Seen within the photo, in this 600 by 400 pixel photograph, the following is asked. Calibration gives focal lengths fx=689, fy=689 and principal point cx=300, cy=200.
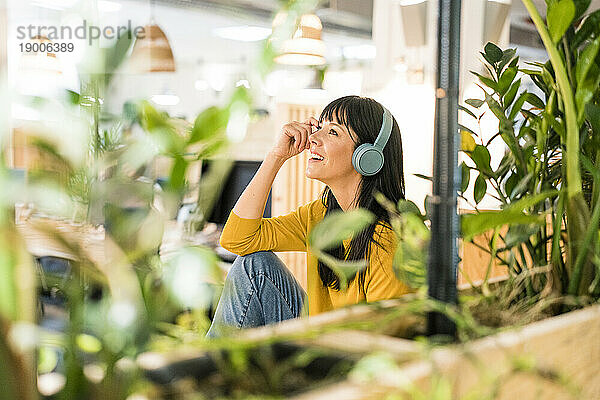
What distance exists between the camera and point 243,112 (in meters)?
0.45

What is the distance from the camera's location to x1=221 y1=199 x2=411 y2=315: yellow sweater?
1565 mm

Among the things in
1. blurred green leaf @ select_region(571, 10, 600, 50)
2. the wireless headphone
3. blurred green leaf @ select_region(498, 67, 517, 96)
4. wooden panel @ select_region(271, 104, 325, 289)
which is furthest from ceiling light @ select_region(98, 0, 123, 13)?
blurred green leaf @ select_region(571, 10, 600, 50)

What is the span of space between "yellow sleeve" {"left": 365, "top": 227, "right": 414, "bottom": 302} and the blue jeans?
17cm

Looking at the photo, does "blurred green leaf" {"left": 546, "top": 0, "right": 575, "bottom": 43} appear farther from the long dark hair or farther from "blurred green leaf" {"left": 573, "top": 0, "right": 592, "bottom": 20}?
the long dark hair

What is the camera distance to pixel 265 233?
1.82 meters

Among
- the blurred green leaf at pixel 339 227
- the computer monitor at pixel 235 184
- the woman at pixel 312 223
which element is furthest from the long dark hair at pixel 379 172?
the computer monitor at pixel 235 184

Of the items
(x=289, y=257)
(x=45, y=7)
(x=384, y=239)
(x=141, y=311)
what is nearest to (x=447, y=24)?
(x=141, y=311)

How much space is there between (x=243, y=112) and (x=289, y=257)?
9.84 feet

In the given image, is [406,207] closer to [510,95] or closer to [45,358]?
[510,95]

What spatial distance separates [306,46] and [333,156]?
181 centimetres

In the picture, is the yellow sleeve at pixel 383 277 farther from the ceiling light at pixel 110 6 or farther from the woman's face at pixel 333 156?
the ceiling light at pixel 110 6

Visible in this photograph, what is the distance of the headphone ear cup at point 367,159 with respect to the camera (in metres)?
1.65

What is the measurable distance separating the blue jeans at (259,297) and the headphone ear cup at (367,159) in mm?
315

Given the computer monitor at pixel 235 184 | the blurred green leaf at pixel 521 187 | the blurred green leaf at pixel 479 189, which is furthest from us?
the computer monitor at pixel 235 184
